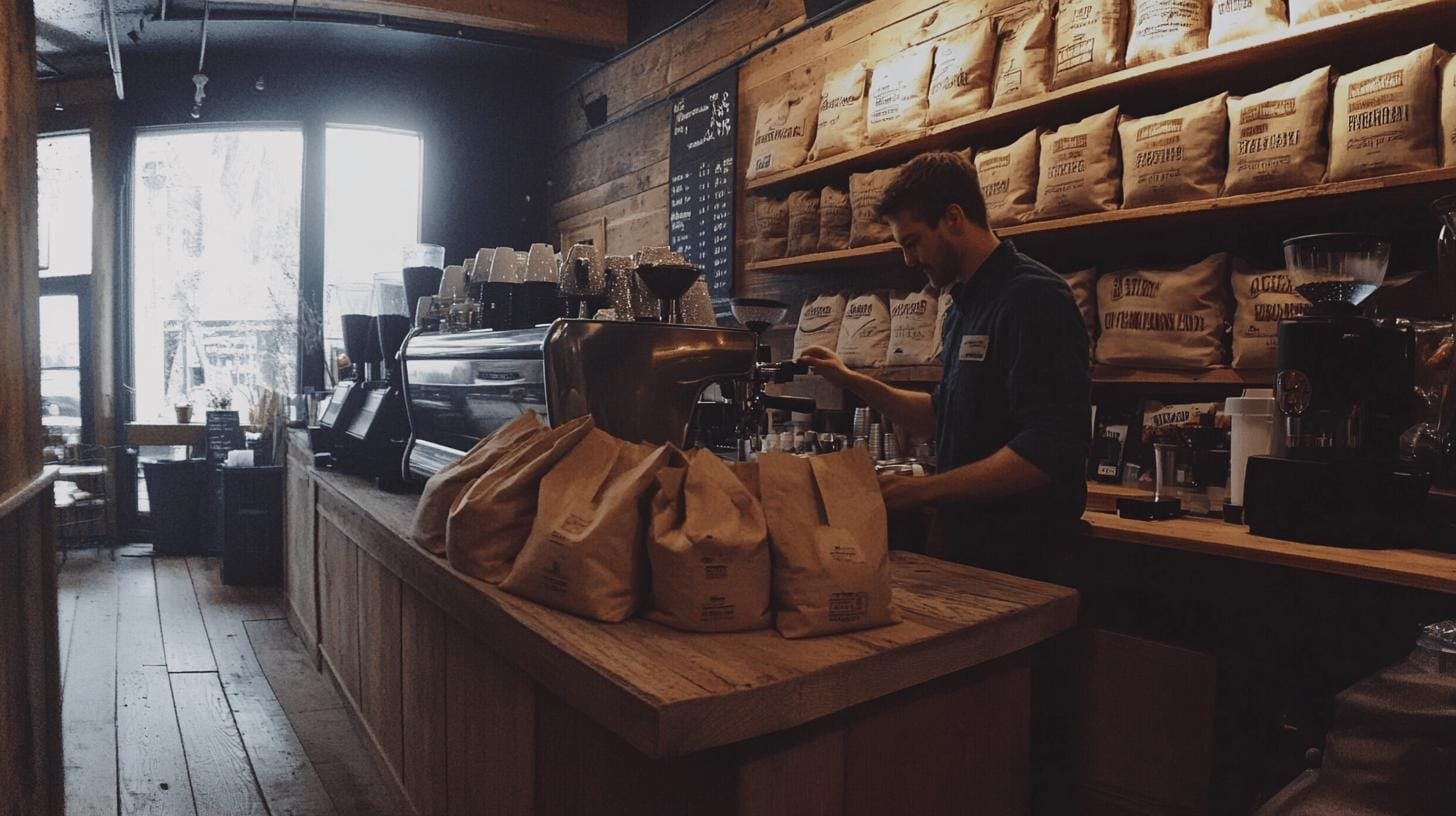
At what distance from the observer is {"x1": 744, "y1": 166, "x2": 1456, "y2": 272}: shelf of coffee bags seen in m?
1.93

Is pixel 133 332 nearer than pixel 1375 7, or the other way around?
pixel 1375 7

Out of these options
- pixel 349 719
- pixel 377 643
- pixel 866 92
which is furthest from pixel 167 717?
pixel 866 92

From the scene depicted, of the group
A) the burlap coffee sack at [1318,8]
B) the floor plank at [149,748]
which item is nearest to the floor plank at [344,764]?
the floor plank at [149,748]

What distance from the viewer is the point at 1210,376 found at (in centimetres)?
232

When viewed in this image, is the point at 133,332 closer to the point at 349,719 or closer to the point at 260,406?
the point at 260,406

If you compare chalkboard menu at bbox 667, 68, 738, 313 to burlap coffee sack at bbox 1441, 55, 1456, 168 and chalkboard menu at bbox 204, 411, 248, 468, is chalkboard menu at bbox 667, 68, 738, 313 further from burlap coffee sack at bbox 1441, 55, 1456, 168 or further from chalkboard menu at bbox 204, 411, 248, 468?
chalkboard menu at bbox 204, 411, 248, 468

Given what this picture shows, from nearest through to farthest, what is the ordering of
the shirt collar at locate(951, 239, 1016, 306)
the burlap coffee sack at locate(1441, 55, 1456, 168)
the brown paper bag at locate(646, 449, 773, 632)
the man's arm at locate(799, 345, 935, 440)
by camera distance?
the brown paper bag at locate(646, 449, 773, 632), the burlap coffee sack at locate(1441, 55, 1456, 168), the shirt collar at locate(951, 239, 1016, 306), the man's arm at locate(799, 345, 935, 440)

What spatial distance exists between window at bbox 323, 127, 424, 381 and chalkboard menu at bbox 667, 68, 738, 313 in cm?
239

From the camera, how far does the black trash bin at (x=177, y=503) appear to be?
5.88 metres

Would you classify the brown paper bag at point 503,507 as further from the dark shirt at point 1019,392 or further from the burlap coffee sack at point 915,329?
the burlap coffee sack at point 915,329

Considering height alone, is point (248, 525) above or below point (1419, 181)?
below

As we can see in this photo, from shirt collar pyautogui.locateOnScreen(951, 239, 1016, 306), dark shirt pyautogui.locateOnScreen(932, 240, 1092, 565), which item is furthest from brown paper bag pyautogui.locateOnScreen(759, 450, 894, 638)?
shirt collar pyautogui.locateOnScreen(951, 239, 1016, 306)

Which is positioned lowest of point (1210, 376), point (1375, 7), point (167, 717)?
point (167, 717)

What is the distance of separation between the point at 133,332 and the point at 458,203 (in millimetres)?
2475
